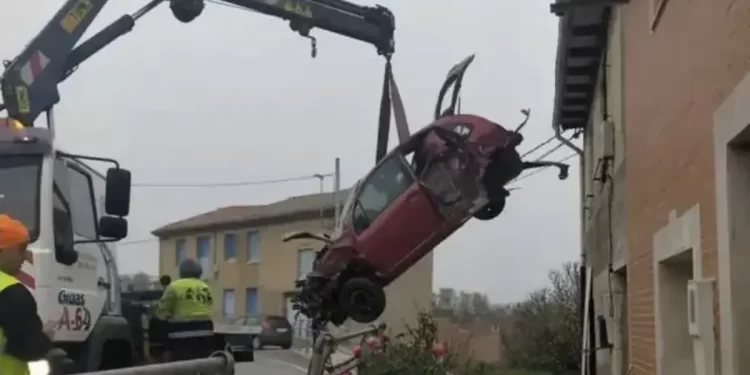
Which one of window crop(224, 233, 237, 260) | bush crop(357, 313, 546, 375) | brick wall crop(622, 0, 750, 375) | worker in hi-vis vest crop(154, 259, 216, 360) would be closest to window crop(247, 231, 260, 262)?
window crop(224, 233, 237, 260)

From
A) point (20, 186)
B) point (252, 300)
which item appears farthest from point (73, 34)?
point (252, 300)

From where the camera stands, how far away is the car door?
12531mm

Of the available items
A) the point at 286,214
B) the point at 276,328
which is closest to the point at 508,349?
the point at 276,328

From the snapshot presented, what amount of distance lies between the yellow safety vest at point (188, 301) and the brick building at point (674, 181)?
11.5 ft

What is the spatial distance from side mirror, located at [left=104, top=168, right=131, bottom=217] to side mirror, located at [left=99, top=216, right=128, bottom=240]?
0.07 m

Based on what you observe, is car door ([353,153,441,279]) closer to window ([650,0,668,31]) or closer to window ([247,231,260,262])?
window ([650,0,668,31])

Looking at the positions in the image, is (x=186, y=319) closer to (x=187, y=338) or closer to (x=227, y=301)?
(x=187, y=338)

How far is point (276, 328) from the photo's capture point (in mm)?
36375

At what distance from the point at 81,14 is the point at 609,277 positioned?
19.0 ft

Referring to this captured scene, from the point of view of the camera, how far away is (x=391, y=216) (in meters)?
12.6

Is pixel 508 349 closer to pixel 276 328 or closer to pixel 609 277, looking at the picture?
pixel 276 328

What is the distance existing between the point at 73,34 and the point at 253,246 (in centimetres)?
4030

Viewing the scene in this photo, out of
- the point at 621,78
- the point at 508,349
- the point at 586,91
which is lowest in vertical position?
the point at 508,349

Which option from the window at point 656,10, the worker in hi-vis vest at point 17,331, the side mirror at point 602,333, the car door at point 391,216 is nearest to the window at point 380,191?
the car door at point 391,216
